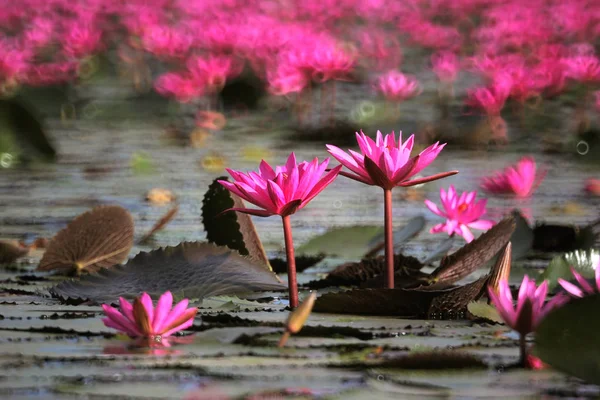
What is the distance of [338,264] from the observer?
2.27m

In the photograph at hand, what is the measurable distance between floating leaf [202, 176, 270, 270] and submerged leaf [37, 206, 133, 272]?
0.85 feet

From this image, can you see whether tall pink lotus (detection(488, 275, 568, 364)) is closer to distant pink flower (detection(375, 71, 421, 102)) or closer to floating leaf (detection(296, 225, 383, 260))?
floating leaf (detection(296, 225, 383, 260))

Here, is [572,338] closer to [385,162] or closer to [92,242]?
[385,162]

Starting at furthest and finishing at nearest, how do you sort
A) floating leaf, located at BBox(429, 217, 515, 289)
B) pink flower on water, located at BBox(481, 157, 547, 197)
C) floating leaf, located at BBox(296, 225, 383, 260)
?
pink flower on water, located at BBox(481, 157, 547, 197)
floating leaf, located at BBox(296, 225, 383, 260)
floating leaf, located at BBox(429, 217, 515, 289)

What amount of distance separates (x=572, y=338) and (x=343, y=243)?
3.62ft

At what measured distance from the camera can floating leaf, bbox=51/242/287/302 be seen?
1.78 meters

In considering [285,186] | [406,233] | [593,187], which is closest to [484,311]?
[285,186]

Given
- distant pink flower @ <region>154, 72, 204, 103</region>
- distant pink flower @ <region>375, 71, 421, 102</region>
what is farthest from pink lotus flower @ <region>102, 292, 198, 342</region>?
distant pink flower @ <region>375, 71, 421, 102</region>

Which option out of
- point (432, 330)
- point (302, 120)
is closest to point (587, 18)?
point (302, 120)

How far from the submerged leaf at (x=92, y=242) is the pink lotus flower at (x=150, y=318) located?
2.29ft

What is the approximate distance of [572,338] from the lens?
4.40 feet

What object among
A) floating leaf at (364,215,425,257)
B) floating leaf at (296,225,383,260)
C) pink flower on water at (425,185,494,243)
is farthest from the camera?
floating leaf at (296,225,383,260)

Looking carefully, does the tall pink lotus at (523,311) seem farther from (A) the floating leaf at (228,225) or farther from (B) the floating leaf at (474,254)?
(A) the floating leaf at (228,225)

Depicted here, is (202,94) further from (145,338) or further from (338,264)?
(145,338)
